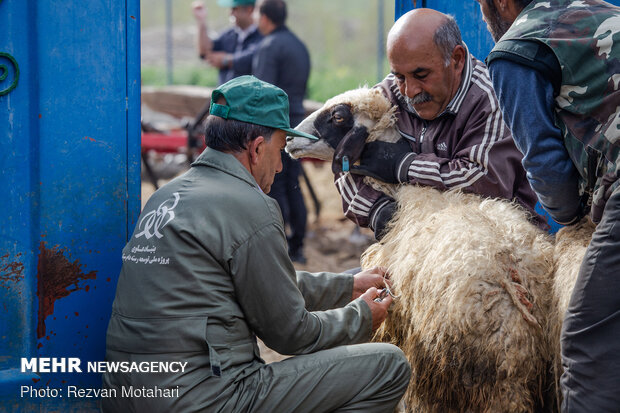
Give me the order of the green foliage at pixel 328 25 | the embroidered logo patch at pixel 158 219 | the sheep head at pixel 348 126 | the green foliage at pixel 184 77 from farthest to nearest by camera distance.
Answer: the green foliage at pixel 328 25
the green foliage at pixel 184 77
the sheep head at pixel 348 126
the embroidered logo patch at pixel 158 219

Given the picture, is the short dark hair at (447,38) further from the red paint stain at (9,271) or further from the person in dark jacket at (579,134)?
the red paint stain at (9,271)

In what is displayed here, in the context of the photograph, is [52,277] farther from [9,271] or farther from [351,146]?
[351,146]

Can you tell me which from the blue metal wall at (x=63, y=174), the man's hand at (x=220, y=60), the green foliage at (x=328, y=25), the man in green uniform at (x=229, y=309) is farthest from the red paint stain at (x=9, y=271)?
the green foliage at (x=328, y=25)

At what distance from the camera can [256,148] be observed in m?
2.75

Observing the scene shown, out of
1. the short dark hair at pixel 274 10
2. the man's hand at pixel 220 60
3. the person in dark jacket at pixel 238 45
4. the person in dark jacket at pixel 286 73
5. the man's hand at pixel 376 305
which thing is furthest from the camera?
the man's hand at pixel 220 60

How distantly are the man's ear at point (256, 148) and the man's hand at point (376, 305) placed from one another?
2.30 ft

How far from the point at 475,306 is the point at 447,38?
125 cm

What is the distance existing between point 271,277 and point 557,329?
3.57ft

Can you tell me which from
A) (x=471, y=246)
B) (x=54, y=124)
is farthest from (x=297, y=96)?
(x=471, y=246)

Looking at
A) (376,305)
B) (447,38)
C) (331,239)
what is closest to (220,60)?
(331,239)

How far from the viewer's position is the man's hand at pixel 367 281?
307 centimetres

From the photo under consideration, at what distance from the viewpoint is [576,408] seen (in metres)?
2.42

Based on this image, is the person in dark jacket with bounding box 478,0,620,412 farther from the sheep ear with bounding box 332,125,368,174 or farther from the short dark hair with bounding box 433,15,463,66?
the sheep ear with bounding box 332,125,368,174

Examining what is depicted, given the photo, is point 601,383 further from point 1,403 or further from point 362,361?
point 1,403
